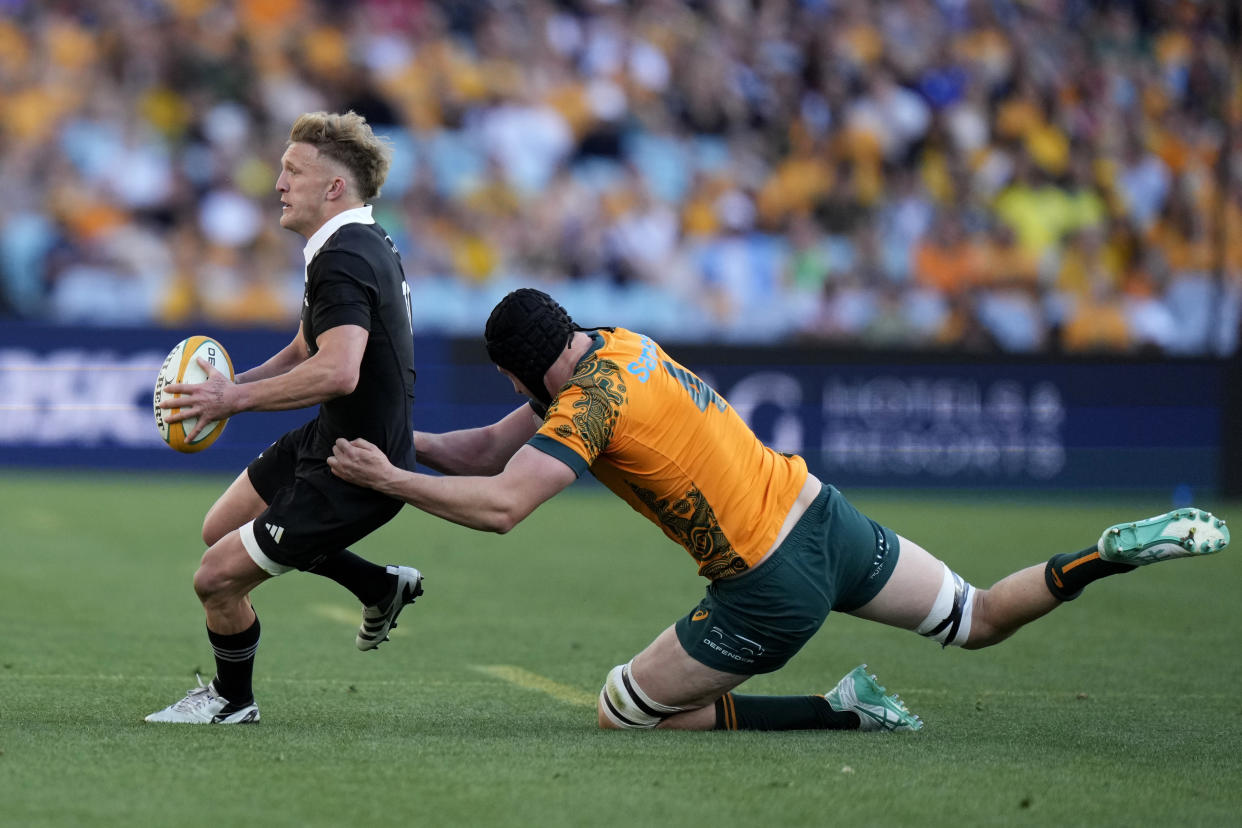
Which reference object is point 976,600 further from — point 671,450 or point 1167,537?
point 671,450

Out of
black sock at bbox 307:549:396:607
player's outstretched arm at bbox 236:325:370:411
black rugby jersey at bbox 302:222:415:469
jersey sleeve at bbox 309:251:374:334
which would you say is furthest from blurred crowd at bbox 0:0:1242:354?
player's outstretched arm at bbox 236:325:370:411

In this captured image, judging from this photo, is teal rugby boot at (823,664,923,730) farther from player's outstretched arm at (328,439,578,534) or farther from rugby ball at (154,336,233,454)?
rugby ball at (154,336,233,454)

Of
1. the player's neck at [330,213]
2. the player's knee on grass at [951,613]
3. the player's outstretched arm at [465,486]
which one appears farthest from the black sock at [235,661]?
the player's knee on grass at [951,613]

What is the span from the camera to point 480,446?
6.10m

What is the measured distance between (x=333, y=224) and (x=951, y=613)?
2448 millimetres

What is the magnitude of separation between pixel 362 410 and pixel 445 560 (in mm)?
5862

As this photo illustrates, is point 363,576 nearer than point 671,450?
No

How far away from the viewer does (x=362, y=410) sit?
17.9ft

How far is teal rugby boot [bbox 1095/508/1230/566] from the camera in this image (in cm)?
534

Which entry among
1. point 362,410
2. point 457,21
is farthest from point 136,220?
point 362,410

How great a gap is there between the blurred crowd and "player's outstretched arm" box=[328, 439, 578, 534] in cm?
1109

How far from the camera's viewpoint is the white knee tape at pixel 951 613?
18.9 feet

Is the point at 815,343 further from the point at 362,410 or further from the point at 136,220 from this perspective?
the point at 362,410

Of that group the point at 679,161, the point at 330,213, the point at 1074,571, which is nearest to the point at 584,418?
the point at 330,213
